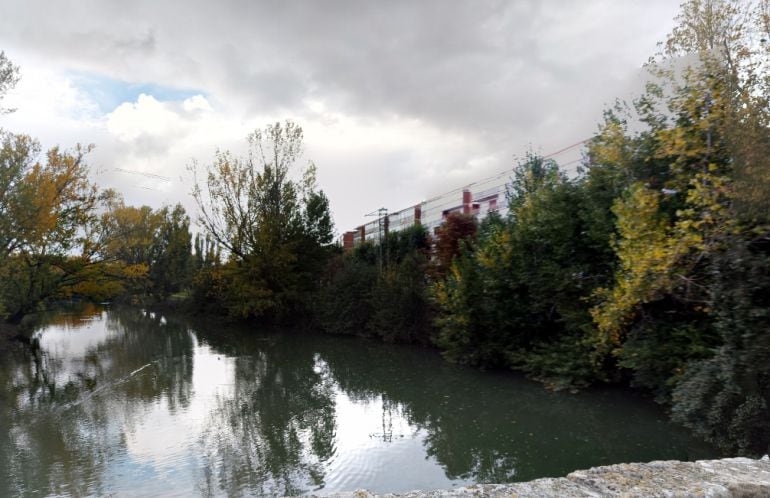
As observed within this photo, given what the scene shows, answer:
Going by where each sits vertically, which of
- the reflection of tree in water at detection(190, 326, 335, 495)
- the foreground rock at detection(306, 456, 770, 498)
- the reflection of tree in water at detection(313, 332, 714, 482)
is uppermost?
the foreground rock at detection(306, 456, 770, 498)

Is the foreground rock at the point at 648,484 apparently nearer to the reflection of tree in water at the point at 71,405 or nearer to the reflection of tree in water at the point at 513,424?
the reflection of tree in water at the point at 513,424

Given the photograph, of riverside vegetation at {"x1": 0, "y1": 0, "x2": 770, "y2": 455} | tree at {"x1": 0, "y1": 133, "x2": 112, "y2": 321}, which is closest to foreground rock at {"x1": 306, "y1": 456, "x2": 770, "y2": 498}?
riverside vegetation at {"x1": 0, "y1": 0, "x2": 770, "y2": 455}

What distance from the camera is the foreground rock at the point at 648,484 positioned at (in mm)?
2439

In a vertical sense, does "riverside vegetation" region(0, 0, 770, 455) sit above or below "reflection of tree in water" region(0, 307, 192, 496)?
above

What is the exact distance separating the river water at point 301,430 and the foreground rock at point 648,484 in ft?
13.2

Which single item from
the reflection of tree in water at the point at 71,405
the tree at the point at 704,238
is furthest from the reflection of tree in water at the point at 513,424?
the reflection of tree in water at the point at 71,405

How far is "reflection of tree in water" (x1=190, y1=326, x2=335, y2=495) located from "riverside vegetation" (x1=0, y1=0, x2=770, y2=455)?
4.67 m

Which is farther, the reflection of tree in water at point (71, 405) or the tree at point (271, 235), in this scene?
the tree at point (271, 235)

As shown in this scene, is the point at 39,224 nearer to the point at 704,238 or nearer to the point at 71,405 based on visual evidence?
the point at 71,405

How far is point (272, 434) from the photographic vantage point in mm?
8977

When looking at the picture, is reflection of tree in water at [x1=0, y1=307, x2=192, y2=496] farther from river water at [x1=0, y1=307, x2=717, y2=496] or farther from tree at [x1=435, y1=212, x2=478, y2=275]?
tree at [x1=435, y1=212, x2=478, y2=275]

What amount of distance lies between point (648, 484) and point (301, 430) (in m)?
7.41

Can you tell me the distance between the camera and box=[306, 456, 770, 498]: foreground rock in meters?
2.44

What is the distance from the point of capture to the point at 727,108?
7148 mm
